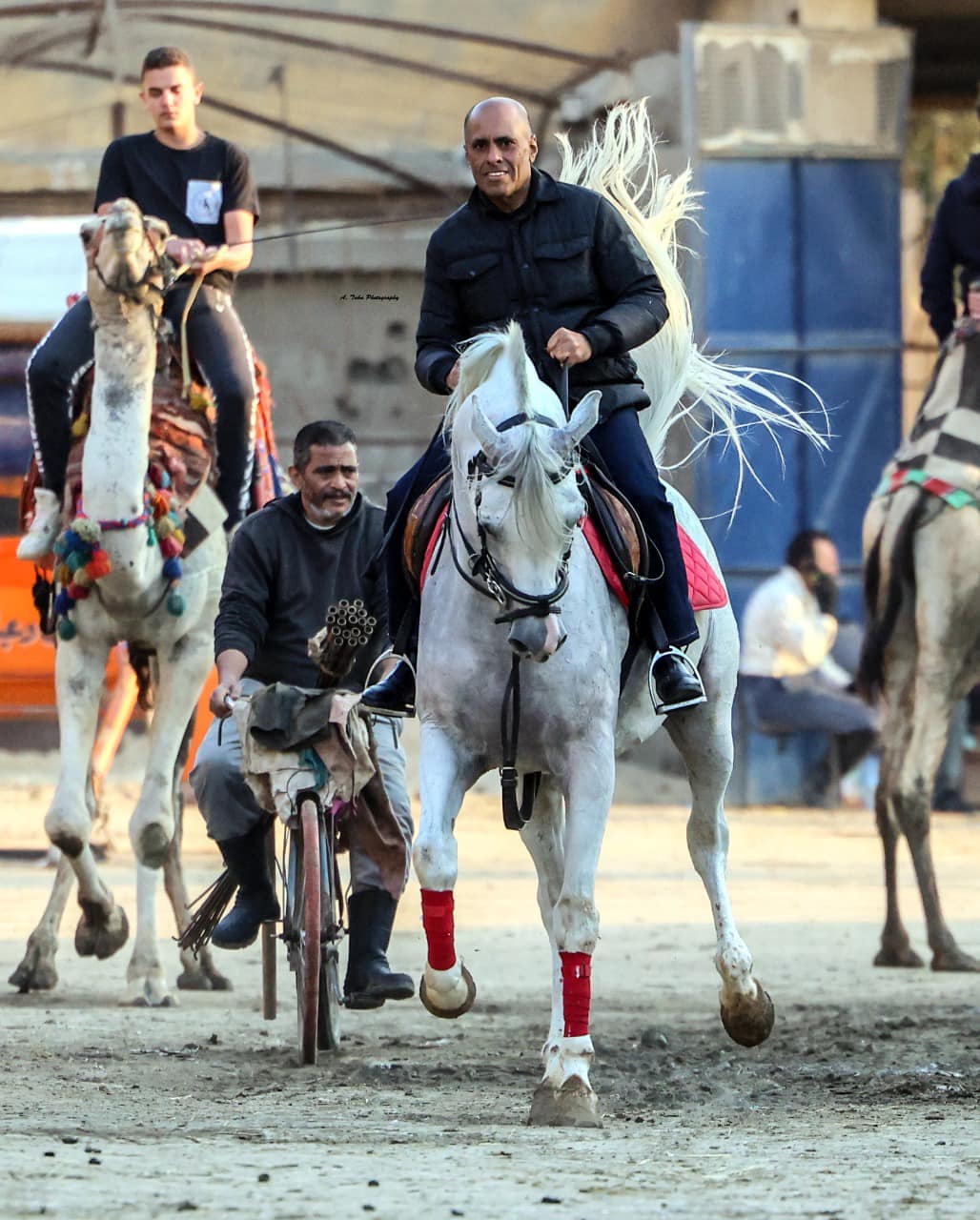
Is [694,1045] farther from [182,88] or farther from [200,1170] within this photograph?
[182,88]

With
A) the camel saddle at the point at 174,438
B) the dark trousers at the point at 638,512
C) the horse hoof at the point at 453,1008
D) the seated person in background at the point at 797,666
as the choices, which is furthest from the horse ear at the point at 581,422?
the seated person in background at the point at 797,666

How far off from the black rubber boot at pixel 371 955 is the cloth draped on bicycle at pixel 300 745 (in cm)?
39

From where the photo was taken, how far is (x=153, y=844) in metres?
9.29

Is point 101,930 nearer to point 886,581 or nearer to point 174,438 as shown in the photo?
point 174,438

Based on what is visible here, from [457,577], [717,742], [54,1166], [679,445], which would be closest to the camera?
[54,1166]

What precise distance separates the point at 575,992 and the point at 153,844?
326cm

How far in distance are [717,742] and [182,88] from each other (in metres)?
3.68

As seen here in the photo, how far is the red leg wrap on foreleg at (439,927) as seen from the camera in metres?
6.46

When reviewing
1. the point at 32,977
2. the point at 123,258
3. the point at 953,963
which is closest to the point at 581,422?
the point at 123,258

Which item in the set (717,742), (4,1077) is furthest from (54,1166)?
(717,742)

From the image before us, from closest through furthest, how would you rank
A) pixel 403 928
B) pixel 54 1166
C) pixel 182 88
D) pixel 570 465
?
pixel 54 1166, pixel 570 465, pixel 182 88, pixel 403 928

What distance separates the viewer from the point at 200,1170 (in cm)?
517

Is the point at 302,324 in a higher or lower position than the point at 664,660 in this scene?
higher

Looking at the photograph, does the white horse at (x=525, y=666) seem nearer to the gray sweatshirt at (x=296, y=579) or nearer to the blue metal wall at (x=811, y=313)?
the gray sweatshirt at (x=296, y=579)
